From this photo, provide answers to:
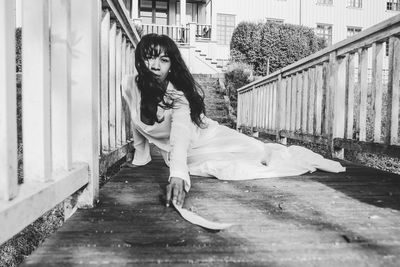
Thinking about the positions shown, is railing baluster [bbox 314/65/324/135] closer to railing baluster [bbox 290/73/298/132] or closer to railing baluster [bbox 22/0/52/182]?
railing baluster [bbox 290/73/298/132]

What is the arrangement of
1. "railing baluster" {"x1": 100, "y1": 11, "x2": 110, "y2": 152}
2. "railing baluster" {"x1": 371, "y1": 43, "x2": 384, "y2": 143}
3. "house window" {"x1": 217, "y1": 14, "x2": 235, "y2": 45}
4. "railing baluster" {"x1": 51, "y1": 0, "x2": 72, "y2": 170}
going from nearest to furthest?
"railing baluster" {"x1": 51, "y1": 0, "x2": 72, "y2": 170}
"railing baluster" {"x1": 100, "y1": 11, "x2": 110, "y2": 152}
"railing baluster" {"x1": 371, "y1": 43, "x2": 384, "y2": 143}
"house window" {"x1": 217, "y1": 14, "x2": 235, "y2": 45}

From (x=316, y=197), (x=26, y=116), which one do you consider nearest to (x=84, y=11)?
(x=26, y=116)

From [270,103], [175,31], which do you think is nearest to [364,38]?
[270,103]

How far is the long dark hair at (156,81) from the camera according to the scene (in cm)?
239

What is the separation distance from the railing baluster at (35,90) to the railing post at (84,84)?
1.29ft

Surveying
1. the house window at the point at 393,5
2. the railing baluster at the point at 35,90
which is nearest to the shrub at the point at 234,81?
the railing baluster at the point at 35,90

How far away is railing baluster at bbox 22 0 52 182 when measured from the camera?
3.63 ft

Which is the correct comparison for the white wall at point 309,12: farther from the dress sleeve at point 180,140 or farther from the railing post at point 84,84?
the railing post at point 84,84

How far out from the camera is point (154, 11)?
2036 centimetres

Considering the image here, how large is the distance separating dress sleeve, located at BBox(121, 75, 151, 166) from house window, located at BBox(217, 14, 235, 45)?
58.4ft

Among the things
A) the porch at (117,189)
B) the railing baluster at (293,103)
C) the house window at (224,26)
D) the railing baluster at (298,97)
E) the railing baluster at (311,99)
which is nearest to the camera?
the porch at (117,189)

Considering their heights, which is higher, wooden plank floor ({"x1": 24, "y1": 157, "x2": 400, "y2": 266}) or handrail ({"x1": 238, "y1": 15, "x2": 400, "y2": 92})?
handrail ({"x1": 238, "y1": 15, "x2": 400, "y2": 92})

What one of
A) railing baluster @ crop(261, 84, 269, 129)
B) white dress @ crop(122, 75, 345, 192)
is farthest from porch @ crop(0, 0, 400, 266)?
railing baluster @ crop(261, 84, 269, 129)

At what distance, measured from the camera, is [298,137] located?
170 inches
